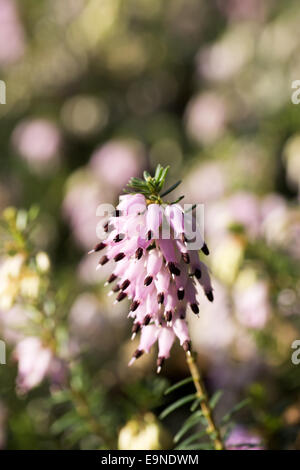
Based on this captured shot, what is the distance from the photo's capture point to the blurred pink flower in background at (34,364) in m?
2.11

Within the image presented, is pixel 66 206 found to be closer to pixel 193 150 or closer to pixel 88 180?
pixel 88 180

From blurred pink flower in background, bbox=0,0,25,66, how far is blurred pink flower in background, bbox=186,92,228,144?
2474 mm

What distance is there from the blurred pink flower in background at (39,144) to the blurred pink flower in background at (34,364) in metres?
3.47

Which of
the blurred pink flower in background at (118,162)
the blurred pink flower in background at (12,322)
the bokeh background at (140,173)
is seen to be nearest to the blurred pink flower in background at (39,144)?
the bokeh background at (140,173)

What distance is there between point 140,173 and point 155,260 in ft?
13.0

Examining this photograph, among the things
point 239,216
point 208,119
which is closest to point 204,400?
point 239,216

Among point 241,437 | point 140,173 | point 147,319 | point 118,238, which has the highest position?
point 140,173

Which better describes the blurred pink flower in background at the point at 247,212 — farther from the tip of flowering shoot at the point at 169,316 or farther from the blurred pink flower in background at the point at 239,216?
the tip of flowering shoot at the point at 169,316

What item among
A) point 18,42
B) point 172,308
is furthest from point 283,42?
point 172,308

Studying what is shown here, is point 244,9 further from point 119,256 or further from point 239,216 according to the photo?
point 119,256

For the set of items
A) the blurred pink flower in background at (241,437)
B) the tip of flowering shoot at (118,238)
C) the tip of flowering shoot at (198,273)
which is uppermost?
the tip of flowering shoot at (118,238)

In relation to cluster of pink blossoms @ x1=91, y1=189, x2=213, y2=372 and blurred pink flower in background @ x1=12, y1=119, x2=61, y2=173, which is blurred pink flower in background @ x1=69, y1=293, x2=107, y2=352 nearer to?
cluster of pink blossoms @ x1=91, y1=189, x2=213, y2=372

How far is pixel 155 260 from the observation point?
140 centimetres

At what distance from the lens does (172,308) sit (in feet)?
4.64
